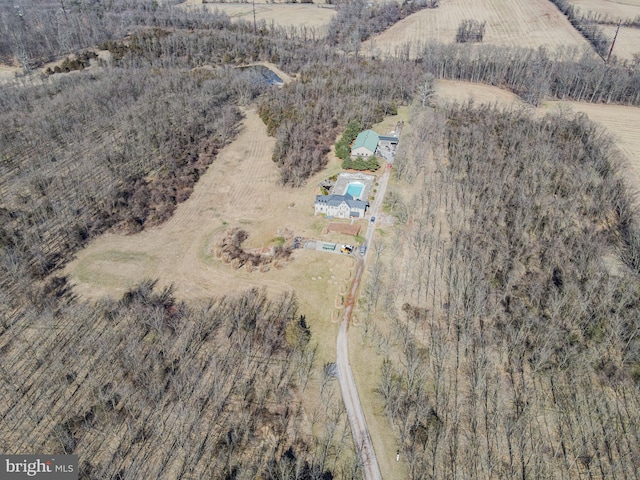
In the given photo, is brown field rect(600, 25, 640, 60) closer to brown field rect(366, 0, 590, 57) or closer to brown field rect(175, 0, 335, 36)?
brown field rect(366, 0, 590, 57)

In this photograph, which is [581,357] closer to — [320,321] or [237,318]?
[320,321]

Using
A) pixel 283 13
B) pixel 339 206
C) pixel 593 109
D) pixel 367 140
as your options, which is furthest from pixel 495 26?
pixel 339 206

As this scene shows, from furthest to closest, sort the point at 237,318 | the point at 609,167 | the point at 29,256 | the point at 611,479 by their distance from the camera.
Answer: the point at 609,167 → the point at 29,256 → the point at 237,318 → the point at 611,479

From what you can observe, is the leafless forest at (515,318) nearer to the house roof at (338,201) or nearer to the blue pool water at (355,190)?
the house roof at (338,201)

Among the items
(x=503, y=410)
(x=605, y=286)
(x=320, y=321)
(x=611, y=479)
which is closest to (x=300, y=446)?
(x=320, y=321)

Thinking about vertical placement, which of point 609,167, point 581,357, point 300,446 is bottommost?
point 300,446

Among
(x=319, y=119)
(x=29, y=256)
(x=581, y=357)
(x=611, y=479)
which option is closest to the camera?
(x=611, y=479)

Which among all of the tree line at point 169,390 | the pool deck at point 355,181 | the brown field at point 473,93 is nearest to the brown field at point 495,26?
the brown field at point 473,93
